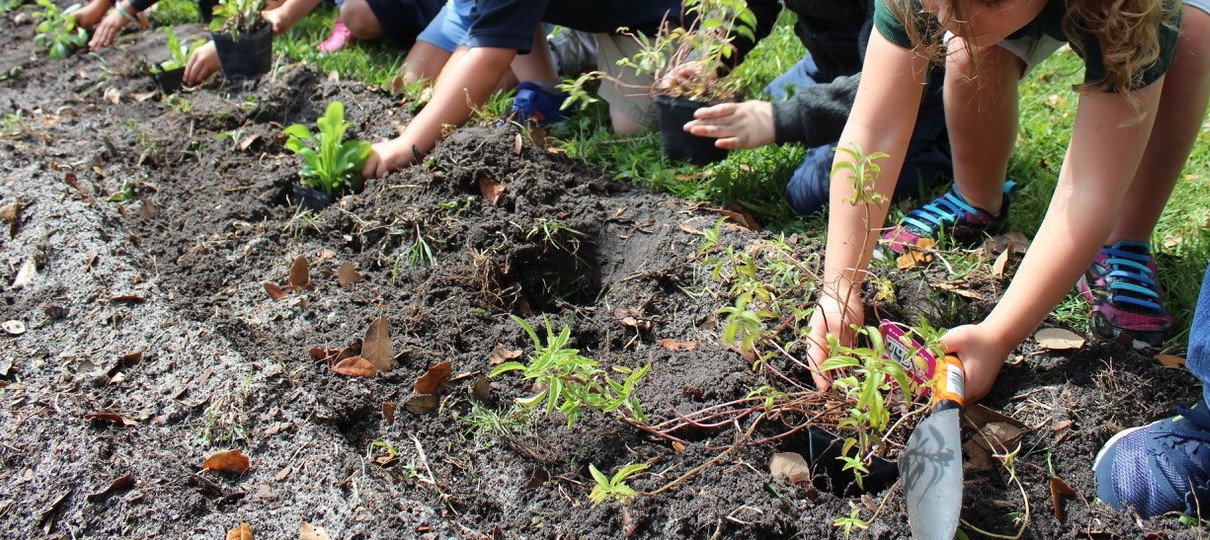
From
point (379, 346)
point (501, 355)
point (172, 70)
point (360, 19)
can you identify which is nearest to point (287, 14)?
point (360, 19)

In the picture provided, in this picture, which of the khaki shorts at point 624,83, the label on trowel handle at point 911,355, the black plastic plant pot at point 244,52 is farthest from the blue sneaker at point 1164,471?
the black plastic plant pot at point 244,52

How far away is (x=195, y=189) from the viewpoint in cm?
306

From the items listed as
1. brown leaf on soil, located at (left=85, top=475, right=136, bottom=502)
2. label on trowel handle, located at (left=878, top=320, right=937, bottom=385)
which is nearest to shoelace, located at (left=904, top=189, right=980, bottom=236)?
label on trowel handle, located at (left=878, top=320, right=937, bottom=385)

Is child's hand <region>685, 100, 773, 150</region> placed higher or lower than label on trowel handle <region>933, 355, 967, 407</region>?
higher

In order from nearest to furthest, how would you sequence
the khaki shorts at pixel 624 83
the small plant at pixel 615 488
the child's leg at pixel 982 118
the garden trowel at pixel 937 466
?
the garden trowel at pixel 937 466, the small plant at pixel 615 488, the child's leg at pixel 982 118, the khaki shorts at pixel 624 83

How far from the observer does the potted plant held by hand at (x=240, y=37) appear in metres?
3.72

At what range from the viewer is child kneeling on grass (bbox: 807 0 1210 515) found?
5.65ft

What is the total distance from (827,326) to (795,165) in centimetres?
121

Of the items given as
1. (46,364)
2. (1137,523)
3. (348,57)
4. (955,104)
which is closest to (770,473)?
(1137,523)

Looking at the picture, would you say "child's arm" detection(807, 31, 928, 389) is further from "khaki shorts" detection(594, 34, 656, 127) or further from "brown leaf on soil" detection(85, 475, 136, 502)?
"brown leaf on soil" detection(85, 475, 136, 502)

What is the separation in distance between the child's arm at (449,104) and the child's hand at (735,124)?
2.69 feet

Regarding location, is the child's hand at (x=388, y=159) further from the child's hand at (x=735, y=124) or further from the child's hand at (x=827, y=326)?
the child's hand at (x=827, y=326)

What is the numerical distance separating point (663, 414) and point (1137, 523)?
90 centimetres

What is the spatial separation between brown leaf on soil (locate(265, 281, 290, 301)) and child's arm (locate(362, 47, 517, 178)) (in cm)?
57
